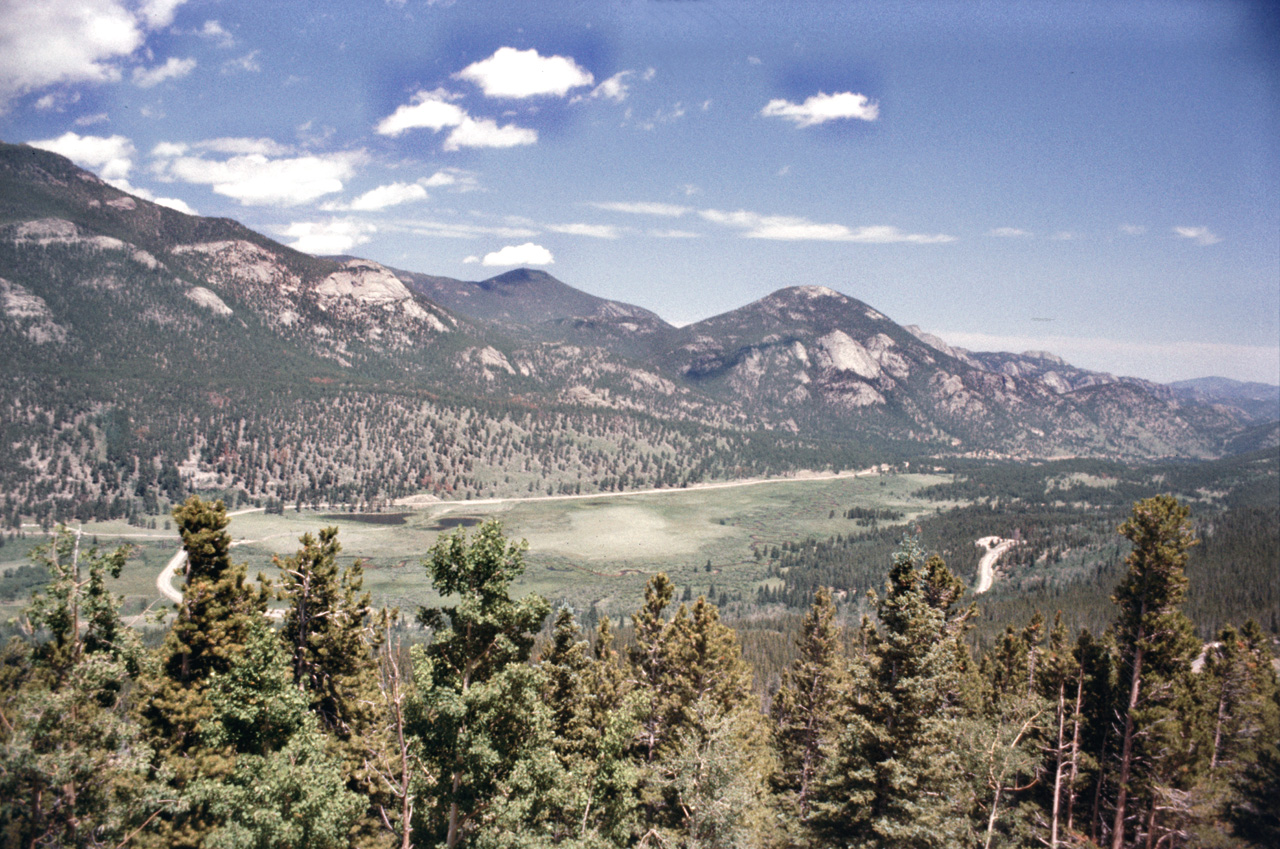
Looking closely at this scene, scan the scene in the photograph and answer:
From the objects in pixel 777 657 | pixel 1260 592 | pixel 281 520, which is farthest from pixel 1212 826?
pixel 281 520

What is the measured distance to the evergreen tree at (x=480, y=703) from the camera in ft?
51.2

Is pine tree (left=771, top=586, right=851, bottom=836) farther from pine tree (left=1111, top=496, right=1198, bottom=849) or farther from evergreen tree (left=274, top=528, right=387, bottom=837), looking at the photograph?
evergreen tree (left=274, top=528, right=387, bottom=837)

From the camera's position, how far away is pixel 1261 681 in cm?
4097

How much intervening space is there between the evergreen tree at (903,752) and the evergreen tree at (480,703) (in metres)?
11.0

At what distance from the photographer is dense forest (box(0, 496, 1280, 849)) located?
53.0 ft

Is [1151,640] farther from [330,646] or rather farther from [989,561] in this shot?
[989,561]

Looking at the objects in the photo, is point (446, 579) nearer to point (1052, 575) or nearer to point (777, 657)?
point (777, 657)

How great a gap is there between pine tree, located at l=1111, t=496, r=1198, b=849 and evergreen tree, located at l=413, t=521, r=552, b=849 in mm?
21724

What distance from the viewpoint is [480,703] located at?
15.7 m

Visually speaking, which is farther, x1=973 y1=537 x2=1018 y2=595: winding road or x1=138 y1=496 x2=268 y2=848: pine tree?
x1=973 y1=537 x2=1018 y2=595: winding road

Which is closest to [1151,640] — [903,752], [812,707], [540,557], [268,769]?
[903,752]

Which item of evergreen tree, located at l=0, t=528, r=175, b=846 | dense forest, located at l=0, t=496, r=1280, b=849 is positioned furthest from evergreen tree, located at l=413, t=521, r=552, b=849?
evergreen tree, located at l=0, t=528, r=175, b=846

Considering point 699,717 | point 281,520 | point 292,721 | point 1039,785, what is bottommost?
point 281,520

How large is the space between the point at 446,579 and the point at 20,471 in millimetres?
255784
